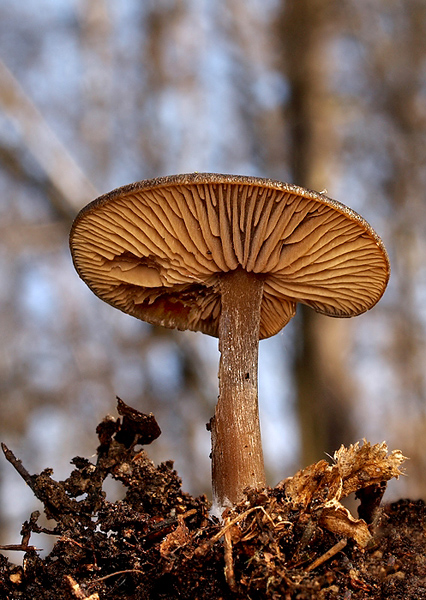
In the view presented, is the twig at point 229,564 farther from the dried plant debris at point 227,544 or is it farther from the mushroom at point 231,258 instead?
the mushroom at point 231,258

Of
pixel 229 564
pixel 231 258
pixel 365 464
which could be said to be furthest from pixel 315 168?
pixel 229 564

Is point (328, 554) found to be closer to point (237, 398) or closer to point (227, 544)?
point (227, 544)

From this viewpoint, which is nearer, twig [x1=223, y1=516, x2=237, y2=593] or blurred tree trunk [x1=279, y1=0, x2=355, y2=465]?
twig [x1=223, y1=516, x2=237, y2=593]

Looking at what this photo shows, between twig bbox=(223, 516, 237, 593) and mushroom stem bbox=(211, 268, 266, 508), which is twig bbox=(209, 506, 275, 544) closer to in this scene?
twig bbox=(223, 516, 237, 593)

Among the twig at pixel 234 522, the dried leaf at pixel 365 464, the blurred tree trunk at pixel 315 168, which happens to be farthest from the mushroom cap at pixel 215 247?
the blurred tree trunk at pixel 315 168

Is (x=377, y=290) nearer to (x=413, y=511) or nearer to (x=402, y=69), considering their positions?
(x=413, y=511)

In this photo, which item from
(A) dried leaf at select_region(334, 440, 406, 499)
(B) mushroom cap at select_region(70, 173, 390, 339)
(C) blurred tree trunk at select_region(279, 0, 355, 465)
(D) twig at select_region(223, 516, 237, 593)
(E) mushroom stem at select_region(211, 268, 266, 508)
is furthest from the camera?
(C) blurred tree trunk at select_region(279, 0, 355, 465)

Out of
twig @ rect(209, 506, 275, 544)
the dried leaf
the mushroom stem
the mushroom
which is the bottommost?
twig @ rect(209, 506, 275, 544)

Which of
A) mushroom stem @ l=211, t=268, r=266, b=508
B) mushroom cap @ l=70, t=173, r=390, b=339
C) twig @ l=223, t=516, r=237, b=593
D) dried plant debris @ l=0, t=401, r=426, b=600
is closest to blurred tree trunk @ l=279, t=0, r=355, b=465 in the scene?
mushroom cap @ l=70, t=173, r=390, b=339
